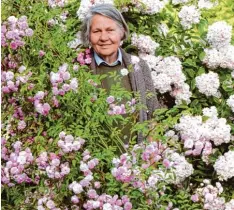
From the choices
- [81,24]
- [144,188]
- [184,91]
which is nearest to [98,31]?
[81,24]

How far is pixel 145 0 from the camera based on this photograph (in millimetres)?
4906

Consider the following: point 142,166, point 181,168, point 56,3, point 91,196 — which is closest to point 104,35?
point 56,3

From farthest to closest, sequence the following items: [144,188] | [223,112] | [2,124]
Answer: [223,112] → [2,124] → [144,188]

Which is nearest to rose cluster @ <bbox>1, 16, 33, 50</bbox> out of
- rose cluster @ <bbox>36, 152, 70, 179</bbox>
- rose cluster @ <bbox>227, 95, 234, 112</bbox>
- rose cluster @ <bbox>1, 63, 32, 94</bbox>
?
rose cluster @ <bbox>1, 63, 32, 94</bbox>

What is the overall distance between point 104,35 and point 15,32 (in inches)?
27.2

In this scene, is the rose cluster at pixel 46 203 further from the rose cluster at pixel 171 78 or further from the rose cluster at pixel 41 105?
the rose cluster at pixel 171 78

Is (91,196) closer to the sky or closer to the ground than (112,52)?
closer to the ground

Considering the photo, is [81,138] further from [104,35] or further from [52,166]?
[104,35]

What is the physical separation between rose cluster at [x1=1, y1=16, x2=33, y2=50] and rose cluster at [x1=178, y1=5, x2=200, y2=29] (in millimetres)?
1461

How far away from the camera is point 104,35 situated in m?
4.33

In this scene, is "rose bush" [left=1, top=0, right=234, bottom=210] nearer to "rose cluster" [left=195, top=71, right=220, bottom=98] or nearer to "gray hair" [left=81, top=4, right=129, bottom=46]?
"rose cluster" [left=195, top=71, right=220, bottom=98]

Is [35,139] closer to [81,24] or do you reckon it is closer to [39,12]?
[39,12]

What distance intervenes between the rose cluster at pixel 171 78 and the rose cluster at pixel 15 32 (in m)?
1.17

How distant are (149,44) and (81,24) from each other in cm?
49
